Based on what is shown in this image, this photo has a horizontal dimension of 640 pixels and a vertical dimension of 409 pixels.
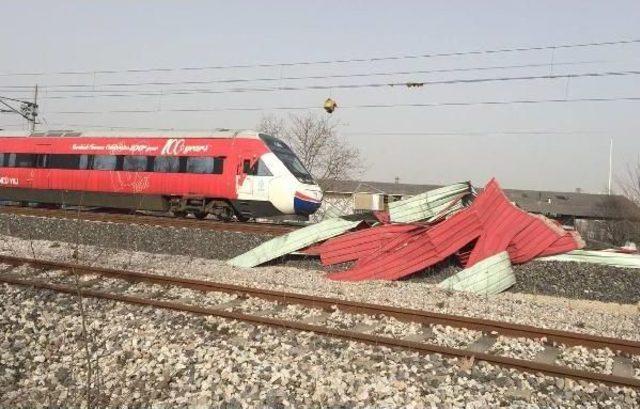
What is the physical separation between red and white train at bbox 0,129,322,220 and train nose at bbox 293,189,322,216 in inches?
1.2

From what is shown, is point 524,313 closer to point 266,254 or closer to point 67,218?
point 266,254

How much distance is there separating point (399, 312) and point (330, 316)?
3.13 ft

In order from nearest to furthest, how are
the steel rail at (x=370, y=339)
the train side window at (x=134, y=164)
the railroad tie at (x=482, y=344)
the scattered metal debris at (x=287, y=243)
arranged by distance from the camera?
1. the steel rail at (x=370, y=339)
2. the railroad tie at (x=482, y=344)
3. the scattered metal debris at (x=287, y=243)
4. the train side window at (x=134, y=164)

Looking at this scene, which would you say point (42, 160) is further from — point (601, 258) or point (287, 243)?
point (601, 258)

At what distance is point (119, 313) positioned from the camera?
7629 mm

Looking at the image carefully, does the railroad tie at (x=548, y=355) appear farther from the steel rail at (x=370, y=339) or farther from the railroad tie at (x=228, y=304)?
the railroad tie at (x=228, y=304)

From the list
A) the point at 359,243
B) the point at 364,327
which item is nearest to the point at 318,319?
the point at 364,327

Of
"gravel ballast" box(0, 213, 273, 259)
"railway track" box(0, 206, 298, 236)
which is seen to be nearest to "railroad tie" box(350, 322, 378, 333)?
"gravel ballast" box(0, 213, 273, 259)

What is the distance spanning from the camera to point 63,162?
20.3 metres

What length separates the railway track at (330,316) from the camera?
616cm

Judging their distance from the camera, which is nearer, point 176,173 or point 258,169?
point 258,169

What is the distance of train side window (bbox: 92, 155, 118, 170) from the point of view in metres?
19.2

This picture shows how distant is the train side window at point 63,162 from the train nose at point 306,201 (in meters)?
8.31

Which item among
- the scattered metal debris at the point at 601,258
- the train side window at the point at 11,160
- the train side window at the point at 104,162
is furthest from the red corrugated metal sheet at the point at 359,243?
the train side window at the point at 11,160
